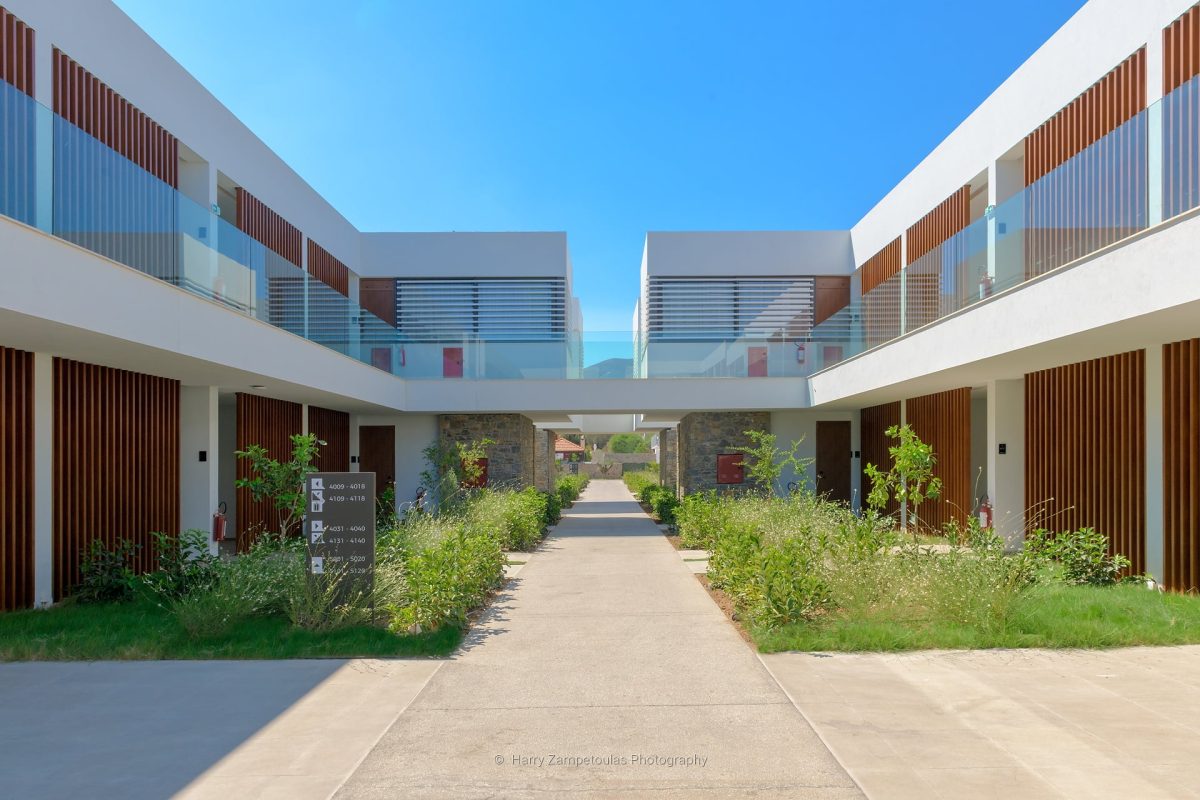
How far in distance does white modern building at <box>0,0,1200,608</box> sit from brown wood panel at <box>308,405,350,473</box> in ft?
0.32

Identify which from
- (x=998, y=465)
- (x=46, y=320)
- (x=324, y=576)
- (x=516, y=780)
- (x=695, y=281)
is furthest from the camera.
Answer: (x=695, y=281)

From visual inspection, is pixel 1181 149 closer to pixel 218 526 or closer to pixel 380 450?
pixel 218 526

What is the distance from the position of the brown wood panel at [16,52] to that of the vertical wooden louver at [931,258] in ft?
38.2

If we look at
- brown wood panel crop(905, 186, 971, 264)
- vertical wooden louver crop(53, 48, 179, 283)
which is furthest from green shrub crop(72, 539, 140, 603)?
brown wood panel crop(905, 186, 971, 264)

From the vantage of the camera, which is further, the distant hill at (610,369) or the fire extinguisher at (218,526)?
the distant hill at (610,369)

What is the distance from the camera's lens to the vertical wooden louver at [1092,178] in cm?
862

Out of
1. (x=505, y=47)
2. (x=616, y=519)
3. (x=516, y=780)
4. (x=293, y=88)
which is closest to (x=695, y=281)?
(x=616, y=519)

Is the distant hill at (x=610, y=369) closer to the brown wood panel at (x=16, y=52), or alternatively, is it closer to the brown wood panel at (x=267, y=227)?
the brown wood panel at (x=267, y=227)

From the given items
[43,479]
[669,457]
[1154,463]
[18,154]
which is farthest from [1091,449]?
[669,457]

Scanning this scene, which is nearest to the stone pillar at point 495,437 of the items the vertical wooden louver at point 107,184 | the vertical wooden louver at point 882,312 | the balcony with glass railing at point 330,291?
the balcony with glass railing at point 330,291

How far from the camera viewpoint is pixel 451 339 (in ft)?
67.6

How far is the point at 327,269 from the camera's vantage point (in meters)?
21.5

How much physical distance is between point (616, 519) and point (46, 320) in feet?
57.6

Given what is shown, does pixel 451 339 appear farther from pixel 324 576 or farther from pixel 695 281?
pixel 324 576
